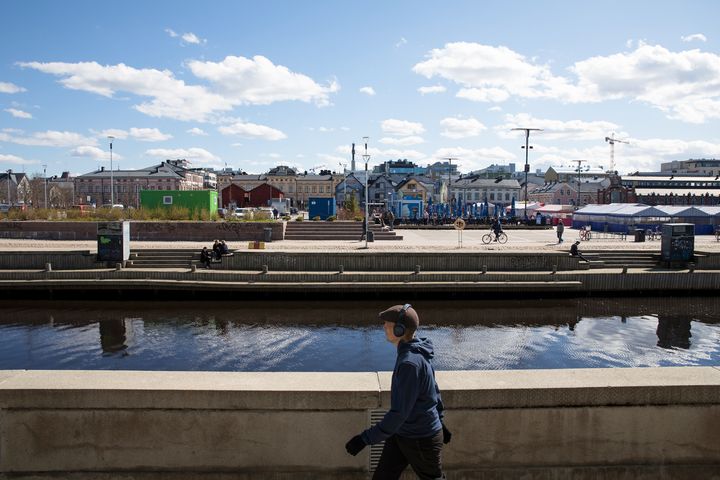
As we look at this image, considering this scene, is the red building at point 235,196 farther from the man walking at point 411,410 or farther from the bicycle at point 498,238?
the man walking at point 411,410

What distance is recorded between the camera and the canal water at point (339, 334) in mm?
15289

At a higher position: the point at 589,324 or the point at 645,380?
the point at 645,380

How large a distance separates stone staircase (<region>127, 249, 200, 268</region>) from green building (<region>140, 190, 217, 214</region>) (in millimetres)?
15539

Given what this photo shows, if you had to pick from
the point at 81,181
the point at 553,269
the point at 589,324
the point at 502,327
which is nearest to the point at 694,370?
the point at 502,327

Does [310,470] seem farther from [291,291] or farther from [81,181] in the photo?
[81,181]

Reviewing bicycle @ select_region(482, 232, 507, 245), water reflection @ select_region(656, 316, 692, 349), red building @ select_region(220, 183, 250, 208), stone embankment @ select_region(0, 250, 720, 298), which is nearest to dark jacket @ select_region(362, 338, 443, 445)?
water reflection @ select_region(656, 316, 692, 349)

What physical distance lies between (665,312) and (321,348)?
45.1 feet

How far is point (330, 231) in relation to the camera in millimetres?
39219

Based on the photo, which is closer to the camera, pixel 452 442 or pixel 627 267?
pixel 452 442

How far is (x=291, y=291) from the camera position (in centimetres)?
2355

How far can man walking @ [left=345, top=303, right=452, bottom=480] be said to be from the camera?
358cm

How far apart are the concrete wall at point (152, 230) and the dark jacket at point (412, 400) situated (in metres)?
32.9

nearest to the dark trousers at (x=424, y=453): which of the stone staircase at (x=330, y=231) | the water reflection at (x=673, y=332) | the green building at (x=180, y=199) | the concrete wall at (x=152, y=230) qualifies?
the water reflection at (x=673, y=332)

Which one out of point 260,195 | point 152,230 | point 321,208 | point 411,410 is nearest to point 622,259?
point 321,208
